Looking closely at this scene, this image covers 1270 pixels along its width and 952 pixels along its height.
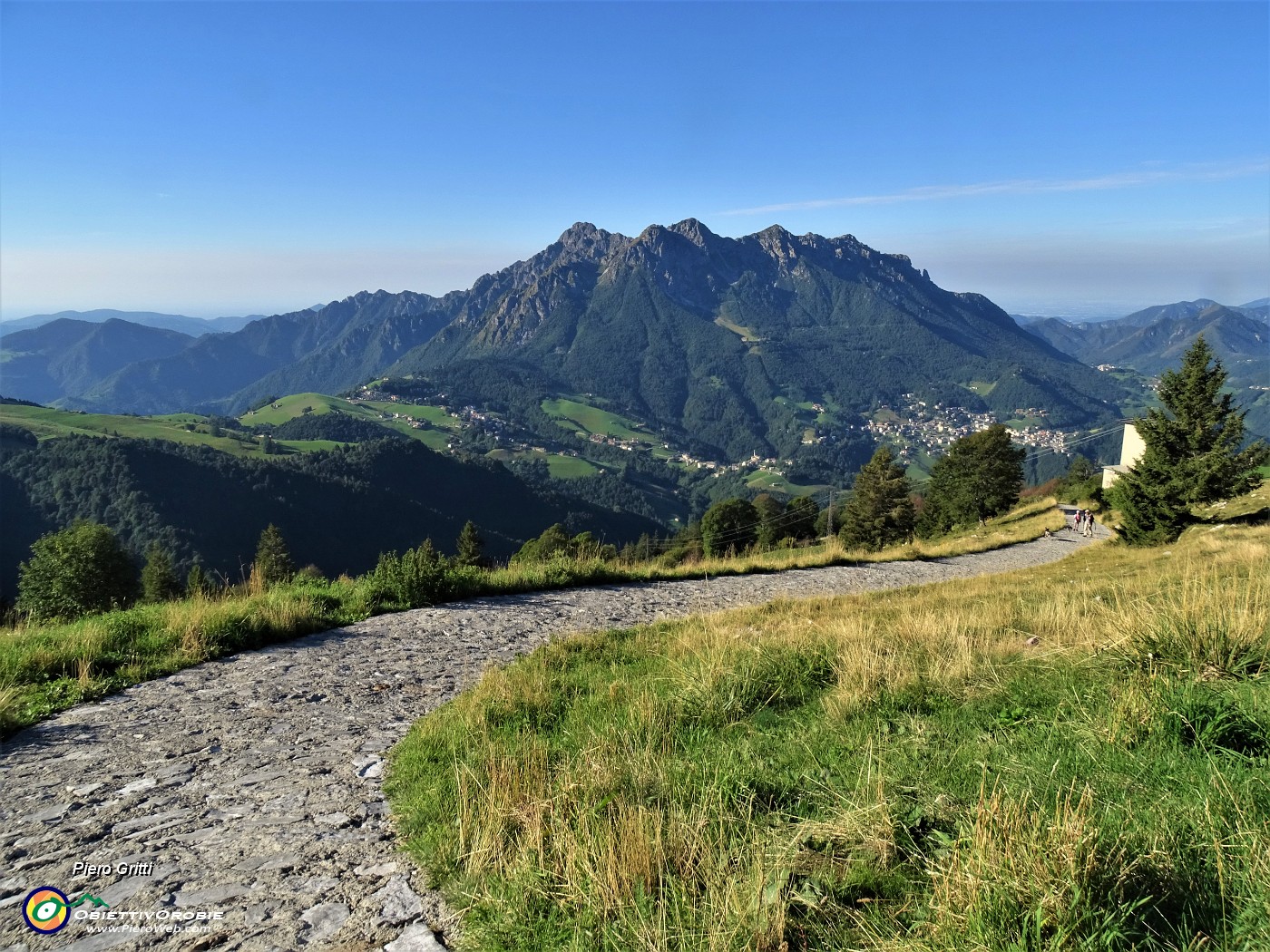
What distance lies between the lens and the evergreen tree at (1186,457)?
22719 millimetres

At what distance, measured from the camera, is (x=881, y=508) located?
51188mm

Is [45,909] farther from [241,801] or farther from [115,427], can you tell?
[115,427]

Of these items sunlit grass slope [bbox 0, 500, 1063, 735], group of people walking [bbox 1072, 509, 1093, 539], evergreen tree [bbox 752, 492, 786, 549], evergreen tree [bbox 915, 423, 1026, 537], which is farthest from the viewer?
evergreen tree [bbox 752, 492, 786, 549]

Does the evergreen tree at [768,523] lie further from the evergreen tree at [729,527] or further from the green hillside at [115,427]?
the green hillside at [115,427]


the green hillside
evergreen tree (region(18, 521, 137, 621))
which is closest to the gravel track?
evergreen tree (region(18, 521, 137, 621))

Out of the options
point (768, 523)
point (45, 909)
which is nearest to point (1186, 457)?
point (45, 909)

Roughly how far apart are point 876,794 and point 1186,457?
2785 cm

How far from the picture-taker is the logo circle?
2.88 meters

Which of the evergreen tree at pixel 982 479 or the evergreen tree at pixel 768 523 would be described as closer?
the evergreen tree at pixel 982 479

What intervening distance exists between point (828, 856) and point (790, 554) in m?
16.8

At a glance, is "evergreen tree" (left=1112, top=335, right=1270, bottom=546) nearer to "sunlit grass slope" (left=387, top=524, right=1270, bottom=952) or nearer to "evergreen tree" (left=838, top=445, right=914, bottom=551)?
"sunlit grass slope" (left=387, top=524, right=1270, bottom=952)

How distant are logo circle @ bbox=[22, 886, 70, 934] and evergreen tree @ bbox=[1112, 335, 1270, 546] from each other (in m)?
28.6

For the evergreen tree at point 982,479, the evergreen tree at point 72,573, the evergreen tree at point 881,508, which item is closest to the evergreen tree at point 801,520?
the evergreen tree at point 881,508

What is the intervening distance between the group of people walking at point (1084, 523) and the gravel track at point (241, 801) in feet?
106
